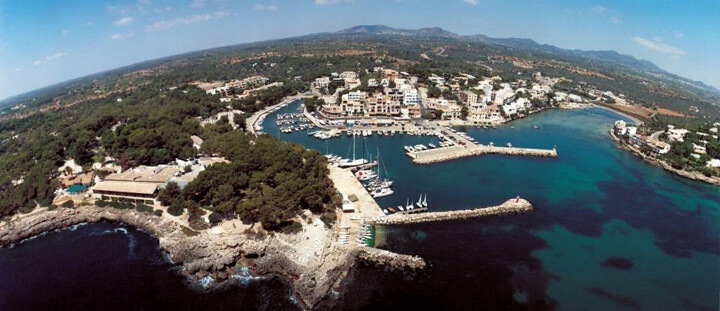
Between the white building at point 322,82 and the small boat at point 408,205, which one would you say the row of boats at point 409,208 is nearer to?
the small boat at point 408,205

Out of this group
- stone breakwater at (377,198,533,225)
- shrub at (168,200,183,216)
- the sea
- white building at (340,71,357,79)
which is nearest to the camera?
the sea

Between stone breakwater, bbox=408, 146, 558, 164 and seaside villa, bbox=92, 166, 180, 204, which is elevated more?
stone breakwater, bbox=408, 146, 558, 164

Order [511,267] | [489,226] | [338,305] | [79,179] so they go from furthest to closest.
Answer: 1. [79,179]
2. [489,226]
3. [511,267]
4. [338,305]

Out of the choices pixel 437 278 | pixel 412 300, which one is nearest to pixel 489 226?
pixel 437 278

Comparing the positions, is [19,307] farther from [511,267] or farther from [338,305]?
[511,267]

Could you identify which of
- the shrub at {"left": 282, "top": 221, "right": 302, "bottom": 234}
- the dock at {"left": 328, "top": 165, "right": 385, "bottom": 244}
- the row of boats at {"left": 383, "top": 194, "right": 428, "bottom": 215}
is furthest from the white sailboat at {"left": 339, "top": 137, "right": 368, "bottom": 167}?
the shrub at {"left": 282, "top": 221, "right": 302, "bottom": 234}

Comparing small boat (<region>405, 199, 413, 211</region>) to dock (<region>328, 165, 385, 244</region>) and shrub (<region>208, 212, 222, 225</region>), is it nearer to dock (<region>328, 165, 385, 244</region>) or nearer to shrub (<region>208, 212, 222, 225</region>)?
dock (<region>328, 165, 385, 244</region>)

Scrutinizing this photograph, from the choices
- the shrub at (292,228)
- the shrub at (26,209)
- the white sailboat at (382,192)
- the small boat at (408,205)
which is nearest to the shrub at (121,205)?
the shrub at (26,209)
